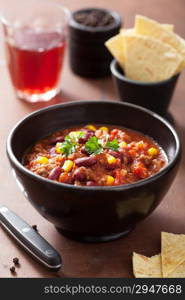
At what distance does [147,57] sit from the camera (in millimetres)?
3150

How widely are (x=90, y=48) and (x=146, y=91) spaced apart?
572 millimetres

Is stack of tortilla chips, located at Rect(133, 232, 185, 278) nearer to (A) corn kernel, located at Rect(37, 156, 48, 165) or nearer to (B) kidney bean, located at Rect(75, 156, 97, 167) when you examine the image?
(B) kidney bean, located at Rect(75, 156, 97, 167)

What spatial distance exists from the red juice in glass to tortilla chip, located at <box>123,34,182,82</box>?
397mm

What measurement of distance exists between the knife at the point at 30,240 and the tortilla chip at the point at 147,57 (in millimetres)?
1074

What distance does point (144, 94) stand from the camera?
10.2ft

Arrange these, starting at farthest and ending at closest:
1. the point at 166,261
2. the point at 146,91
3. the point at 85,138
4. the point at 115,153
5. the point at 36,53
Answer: the point at 36,53 < the point at 146,91 < the point at 85,138 < the point at 115,153 < the point at 166,261

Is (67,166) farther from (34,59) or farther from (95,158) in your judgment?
(34,59)

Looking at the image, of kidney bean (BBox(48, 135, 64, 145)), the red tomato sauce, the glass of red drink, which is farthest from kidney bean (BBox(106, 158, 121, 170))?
the glass of red drink

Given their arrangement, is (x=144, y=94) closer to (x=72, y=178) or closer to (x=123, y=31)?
(x=123, y=31)

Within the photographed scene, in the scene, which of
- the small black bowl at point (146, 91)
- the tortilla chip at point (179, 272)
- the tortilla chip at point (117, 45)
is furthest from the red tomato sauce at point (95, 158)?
the tortilla chip at point (117, 45)

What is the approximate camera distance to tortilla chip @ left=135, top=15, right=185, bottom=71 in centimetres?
314

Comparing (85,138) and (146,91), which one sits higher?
(85,138)

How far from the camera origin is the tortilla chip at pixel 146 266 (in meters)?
2.20

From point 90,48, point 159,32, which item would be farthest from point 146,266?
point 90,48
